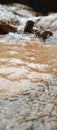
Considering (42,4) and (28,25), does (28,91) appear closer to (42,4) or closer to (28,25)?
(28,25)

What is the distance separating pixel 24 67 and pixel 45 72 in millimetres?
472

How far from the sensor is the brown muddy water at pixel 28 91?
3057 millimetres

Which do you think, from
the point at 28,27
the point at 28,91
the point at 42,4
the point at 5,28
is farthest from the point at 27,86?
the point at 42,4

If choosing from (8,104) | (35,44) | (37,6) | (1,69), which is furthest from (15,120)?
(37,6)

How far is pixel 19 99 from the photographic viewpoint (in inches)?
139

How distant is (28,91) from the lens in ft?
12.4

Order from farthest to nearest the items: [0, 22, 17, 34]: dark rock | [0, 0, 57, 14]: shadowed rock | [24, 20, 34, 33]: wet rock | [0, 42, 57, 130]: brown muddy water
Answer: [0, 0, 57, 14]: shadowed rock, [24, 20, 34, 33]: wet rock, [0, 22, 17, 34]: dark rock, [0, 42, 57, 130]: brown muddy water

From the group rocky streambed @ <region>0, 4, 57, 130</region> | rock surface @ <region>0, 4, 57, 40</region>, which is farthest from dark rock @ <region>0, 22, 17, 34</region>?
rocky streambed @ <region>0, 4, 57, 130</region>

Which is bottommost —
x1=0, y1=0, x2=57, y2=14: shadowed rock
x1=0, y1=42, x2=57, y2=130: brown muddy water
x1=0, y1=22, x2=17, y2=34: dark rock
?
x1=0, y1=42, x2=57, y2=130: brown muddy water

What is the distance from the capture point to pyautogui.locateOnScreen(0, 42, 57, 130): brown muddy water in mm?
3057

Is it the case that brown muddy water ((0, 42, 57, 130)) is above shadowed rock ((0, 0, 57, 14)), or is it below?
below

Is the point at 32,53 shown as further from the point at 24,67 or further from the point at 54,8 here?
the point at 54,8

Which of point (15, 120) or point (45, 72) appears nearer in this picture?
point (15, 120)

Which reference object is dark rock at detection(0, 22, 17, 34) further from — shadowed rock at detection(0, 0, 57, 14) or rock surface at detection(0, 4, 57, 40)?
shadowed rock at detection(0, 0, 57, 14)
